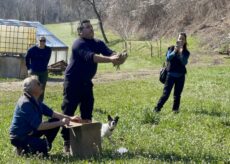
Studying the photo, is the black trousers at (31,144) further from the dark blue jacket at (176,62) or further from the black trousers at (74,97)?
the dark blue jacket at (176,62)

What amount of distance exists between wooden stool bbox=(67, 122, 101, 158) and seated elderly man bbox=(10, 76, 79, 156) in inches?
8.6

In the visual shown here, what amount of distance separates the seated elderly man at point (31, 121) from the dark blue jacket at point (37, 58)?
586 centimetres

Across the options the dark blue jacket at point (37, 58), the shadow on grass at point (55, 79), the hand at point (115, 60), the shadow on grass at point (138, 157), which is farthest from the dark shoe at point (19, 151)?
the shadow on grass at point (55, 79)

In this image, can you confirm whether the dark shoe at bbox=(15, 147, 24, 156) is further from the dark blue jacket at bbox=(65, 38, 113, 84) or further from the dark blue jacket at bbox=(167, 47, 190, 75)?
the dark blue jacket at bbox=(167, 47, 190, 75)

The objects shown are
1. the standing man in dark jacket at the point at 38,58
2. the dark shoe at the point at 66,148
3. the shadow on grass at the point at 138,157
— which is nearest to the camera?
the shadow on grass at the point at 138,157

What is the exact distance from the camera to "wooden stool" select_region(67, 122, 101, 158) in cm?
801

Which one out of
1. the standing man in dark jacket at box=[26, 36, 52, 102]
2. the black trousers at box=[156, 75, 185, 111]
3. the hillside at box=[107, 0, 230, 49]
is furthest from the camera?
the hillside at box=[107, 0, 230, 49]

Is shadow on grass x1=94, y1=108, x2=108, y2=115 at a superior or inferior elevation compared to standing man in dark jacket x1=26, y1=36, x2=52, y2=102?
inferior

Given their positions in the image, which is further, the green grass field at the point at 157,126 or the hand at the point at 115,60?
the green grass field at the point at 157,126

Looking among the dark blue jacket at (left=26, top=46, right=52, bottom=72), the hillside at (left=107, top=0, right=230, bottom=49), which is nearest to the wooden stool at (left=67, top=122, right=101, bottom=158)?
the dark blue jacket at (left=26, top=46, right=52, bottom=72)

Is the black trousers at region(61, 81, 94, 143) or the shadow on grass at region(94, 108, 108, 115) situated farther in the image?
the shadow on grass at region(94, 108, 108, 115)

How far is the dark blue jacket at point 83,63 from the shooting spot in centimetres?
825

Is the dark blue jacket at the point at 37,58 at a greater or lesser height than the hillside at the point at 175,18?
lesser

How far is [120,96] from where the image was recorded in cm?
1812
